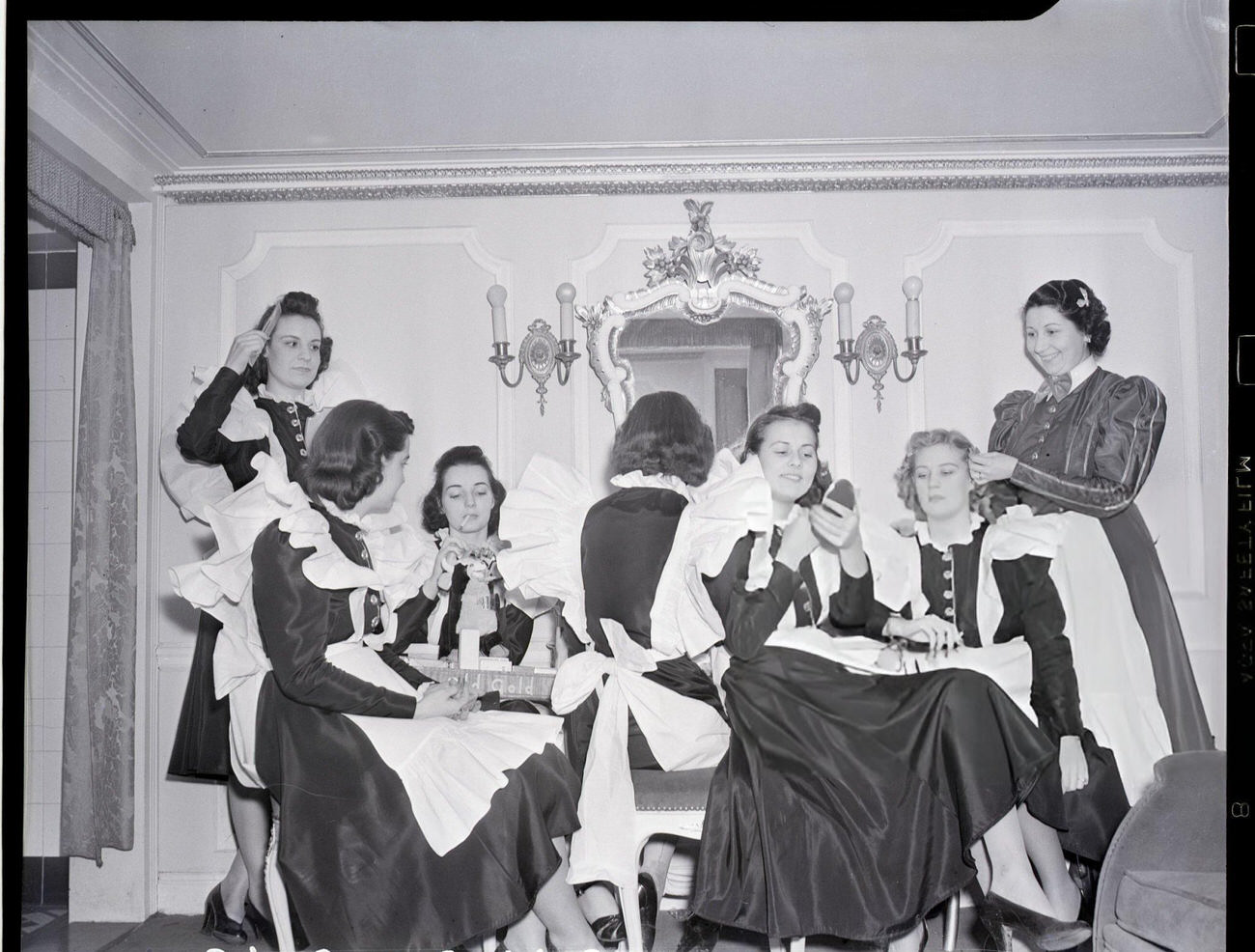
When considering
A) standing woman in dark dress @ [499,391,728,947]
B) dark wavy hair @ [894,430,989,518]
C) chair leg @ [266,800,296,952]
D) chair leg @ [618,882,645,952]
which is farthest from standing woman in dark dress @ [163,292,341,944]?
dark wavy hair @ [894,430,989,518]

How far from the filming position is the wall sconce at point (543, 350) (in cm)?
235

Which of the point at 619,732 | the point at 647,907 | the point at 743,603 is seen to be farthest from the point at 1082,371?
the point at 647,907

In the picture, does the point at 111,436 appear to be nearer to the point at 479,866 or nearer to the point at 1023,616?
the point at 479,866

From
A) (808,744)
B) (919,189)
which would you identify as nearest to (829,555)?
(808,744)

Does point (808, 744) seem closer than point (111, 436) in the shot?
Yes

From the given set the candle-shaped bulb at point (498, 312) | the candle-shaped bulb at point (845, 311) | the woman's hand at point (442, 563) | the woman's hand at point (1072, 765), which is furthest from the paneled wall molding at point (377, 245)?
the woman's hand at point (1072, 765)

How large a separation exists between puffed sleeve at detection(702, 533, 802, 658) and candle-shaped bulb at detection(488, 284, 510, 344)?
2.58 ft

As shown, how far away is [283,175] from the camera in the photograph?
2381 millimetres

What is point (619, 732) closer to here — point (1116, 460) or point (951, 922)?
point (951, 922)

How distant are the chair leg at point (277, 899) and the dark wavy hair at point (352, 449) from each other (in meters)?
0.82

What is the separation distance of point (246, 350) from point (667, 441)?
42.7 inches

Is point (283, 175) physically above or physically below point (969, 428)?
above

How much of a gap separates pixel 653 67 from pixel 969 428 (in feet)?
3.89

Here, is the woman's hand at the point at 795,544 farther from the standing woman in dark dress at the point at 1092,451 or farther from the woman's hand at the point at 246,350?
the woman's hand at the point at 246,350
